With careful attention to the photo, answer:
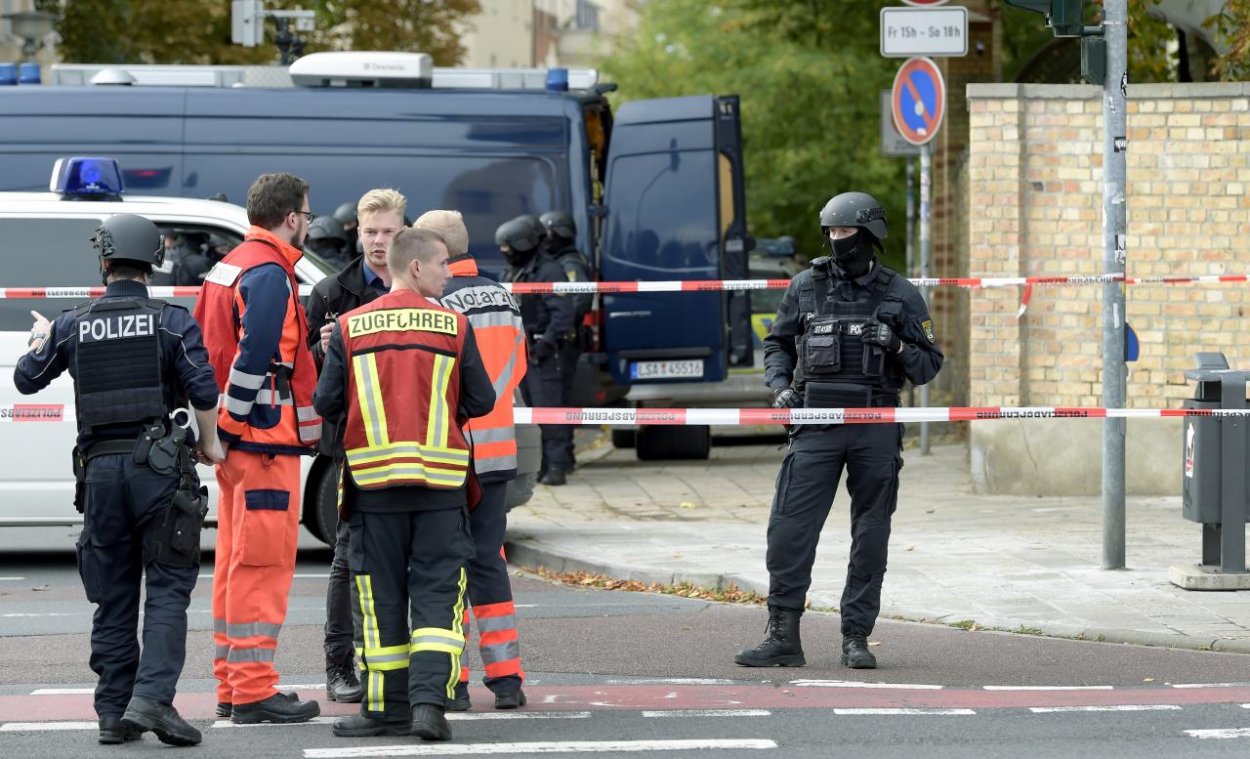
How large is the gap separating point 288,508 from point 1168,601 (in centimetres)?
432

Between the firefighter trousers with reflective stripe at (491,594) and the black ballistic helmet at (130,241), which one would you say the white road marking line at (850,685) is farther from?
the black ballistic helmet at (130,241)

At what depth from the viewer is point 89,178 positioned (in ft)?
36.4

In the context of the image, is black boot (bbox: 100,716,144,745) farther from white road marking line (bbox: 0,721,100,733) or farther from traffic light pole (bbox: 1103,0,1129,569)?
traffic light pole (bbox: 1103,0,1129,569)

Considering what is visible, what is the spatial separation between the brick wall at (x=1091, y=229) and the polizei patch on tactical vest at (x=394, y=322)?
7.38 m

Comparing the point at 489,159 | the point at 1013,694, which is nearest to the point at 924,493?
the point at 489,159

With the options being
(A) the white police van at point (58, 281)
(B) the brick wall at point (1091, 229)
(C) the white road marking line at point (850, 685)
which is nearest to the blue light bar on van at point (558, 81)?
(B) the brick wall at point (1091, 229)

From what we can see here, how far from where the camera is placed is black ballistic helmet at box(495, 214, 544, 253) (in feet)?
47.2

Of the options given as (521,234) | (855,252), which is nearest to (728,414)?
(855,252)

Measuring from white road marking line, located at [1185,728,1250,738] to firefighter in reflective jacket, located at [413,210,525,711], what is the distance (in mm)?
2310

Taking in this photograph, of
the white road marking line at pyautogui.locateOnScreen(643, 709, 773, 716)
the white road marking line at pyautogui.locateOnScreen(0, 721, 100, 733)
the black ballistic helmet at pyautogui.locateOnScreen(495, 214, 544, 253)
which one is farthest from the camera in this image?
the black ballistic helmet at pyautogui.locateOnScreen(495, 214, 544, 253)

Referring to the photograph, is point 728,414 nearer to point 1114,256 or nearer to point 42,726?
point 1114,256

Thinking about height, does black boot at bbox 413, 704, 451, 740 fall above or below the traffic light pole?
below

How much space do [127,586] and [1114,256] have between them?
5386 mm

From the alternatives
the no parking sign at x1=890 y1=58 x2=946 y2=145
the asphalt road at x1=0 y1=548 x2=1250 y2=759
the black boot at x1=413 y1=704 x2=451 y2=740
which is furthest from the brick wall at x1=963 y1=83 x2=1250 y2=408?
the black boot at x1=413 y1=704 x2=451 y2=740
